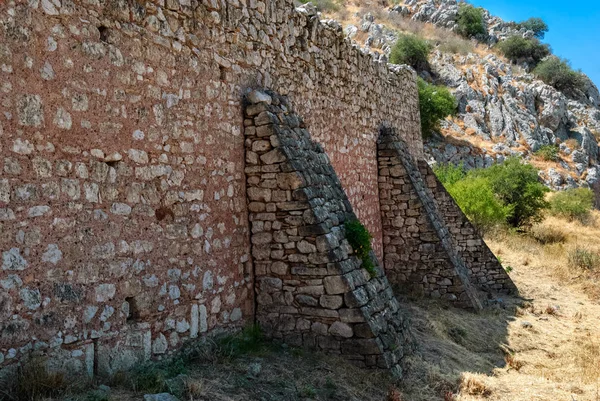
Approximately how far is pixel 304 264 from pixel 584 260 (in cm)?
1216

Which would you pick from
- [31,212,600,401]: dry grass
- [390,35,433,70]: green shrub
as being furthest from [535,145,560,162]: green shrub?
[31,212,600,401]: dry grass

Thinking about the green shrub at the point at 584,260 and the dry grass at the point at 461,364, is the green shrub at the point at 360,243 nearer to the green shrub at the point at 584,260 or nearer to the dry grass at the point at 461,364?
the dry grass at the point at 461,364

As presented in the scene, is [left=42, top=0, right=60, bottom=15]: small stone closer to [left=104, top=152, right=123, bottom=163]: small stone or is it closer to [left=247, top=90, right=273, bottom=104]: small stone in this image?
[left=104, top=152, right=123, bottom=163]: small stone

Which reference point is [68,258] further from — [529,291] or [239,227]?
[529,291]

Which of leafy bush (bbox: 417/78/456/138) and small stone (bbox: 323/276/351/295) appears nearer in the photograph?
small stone (bbox: 323/276/351/295)

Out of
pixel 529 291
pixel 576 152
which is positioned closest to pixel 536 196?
pixel 529 291

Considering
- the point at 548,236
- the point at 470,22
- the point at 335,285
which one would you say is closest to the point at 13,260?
the point at 335,285

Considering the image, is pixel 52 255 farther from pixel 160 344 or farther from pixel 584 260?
pixel 584 260

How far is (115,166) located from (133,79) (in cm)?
84

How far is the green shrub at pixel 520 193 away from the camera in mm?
22047

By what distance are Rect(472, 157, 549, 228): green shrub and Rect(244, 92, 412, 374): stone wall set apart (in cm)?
1721

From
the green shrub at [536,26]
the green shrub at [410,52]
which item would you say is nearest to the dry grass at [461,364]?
the green shrub at [410,52]

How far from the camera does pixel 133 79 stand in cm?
488

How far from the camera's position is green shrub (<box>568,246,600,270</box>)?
14852 millimetres
